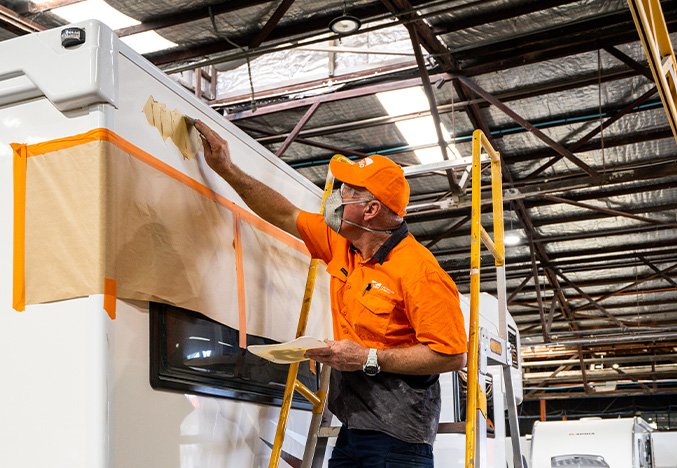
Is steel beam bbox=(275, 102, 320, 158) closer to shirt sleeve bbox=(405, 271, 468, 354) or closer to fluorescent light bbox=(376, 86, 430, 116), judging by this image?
fluorescent light bbox=(376, 86, 430, 116)

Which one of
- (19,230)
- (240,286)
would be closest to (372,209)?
(240,286)

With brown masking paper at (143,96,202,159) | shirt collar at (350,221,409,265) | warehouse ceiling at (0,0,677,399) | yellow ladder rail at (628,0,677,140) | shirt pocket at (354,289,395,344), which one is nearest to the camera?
brown masking paper at (143,96,202,159)

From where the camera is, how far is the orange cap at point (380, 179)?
322 centimetres

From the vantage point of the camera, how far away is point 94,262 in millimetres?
2402

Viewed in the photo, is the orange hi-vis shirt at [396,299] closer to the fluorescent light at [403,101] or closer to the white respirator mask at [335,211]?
the white respirator mask at [335,211]

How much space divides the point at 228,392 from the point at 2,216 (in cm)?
115

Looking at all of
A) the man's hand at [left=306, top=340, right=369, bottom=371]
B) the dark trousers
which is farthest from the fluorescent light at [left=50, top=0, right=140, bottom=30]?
the dark trousers

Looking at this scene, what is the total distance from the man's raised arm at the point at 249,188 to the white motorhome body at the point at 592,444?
10.3 m

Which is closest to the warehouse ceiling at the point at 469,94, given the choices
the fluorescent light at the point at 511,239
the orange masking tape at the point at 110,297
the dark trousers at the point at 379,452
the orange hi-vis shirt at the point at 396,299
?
the fluorescent light at the point at 511,239

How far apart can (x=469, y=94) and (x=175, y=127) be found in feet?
23.8

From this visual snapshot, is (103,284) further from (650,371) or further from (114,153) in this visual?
(650,371)

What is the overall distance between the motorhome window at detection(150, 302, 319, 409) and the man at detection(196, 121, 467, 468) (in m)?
0.34

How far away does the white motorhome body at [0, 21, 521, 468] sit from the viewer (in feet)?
7.70

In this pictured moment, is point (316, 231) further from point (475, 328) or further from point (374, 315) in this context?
point (475, 328)
